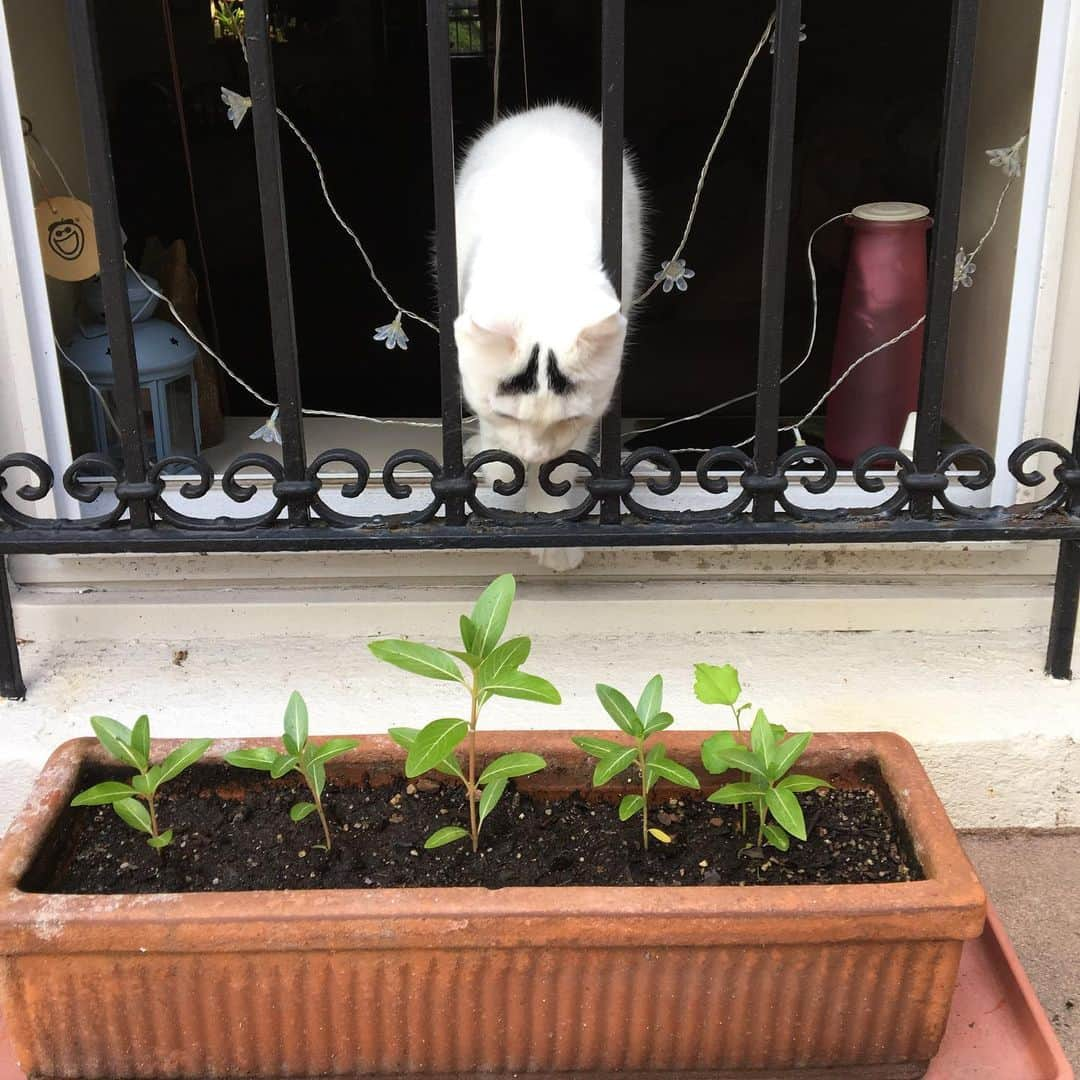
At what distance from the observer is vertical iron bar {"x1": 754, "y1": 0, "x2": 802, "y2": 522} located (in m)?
1.30

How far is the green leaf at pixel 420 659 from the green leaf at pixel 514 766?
0.11 metres

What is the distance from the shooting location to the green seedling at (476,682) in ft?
3.60

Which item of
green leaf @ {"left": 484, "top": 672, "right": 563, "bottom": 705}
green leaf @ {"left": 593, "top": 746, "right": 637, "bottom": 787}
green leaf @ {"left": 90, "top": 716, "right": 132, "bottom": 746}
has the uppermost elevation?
green leaf @ {"left": 484, "top": 672, "right": 563, "bottom": 705}

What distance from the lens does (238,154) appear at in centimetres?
279

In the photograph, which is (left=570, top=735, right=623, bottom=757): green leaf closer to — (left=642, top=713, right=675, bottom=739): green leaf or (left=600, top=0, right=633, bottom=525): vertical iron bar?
(left=642, top=713, right=675, bottom=739): green leaf

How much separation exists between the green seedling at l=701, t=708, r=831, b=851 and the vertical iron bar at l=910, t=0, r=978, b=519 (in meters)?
0.46

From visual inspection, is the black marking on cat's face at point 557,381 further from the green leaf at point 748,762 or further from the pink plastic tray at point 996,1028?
the pink plastic tray at point 996,1028

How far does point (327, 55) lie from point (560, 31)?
0.59 metres

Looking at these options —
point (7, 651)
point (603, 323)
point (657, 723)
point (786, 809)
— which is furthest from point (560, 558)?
point (7, 651)

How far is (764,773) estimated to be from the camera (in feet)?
3.83

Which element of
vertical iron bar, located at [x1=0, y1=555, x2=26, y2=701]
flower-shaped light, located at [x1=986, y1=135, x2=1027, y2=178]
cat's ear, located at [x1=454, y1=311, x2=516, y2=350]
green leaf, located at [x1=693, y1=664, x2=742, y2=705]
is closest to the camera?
green leaf, located at [x1=693, y1=664, x2=742, y2=705]

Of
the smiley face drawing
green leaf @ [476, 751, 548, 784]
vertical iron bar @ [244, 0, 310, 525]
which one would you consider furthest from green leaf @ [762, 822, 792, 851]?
the smiley face drawing

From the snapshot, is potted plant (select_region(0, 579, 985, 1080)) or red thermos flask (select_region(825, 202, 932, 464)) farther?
red thermos flask (select_region(825, 202, 932, 464))

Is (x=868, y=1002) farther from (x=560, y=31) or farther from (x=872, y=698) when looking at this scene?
(x=560, y=31)
